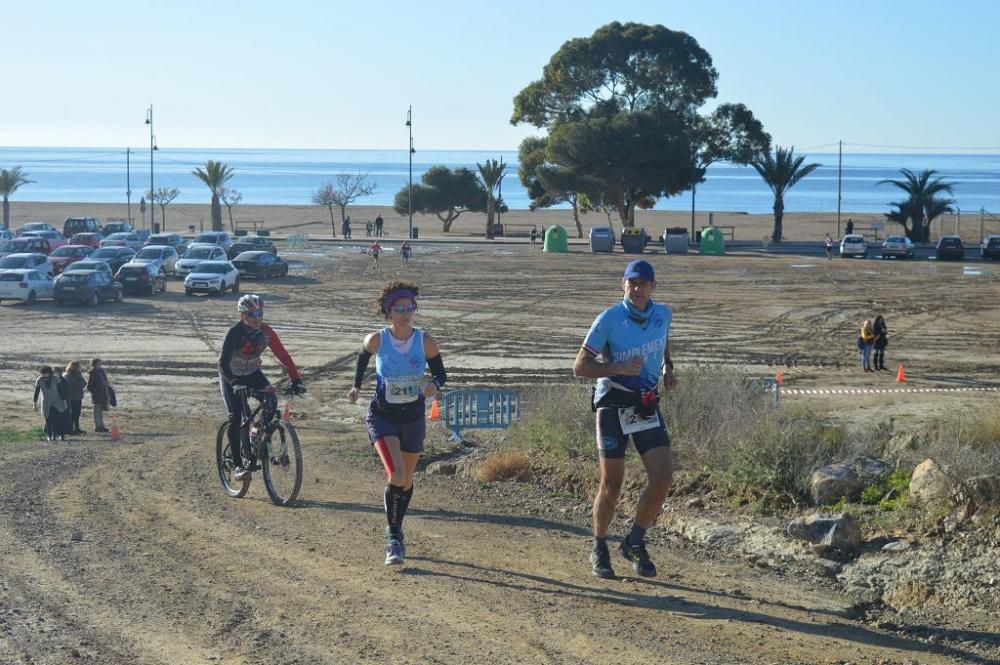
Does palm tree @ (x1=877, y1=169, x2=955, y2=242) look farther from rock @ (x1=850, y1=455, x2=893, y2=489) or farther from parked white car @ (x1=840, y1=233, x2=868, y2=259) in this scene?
rock @ (x1=850, y1=455, x2=893, y2=489)

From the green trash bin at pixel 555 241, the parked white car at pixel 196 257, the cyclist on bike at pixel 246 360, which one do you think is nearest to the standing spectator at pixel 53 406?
the cyclist on bike at pixel 246 360

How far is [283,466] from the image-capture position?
9859mm

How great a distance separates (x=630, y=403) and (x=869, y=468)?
7.35 ft

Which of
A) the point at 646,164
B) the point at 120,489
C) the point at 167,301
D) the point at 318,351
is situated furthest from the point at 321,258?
the point at 120,489

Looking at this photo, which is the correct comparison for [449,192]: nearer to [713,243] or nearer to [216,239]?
[713,243]

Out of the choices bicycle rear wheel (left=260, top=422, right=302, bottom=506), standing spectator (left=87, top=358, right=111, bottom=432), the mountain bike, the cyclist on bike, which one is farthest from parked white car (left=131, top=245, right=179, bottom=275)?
bicycle rear wheel (left=260, top=422, right=302, bottom=506)

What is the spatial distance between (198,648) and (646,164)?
228ft

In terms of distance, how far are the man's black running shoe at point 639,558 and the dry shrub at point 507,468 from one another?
3235 millimetres

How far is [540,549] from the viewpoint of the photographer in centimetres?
799

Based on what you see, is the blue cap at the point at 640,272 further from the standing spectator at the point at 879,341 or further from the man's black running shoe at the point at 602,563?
the standing spectator at the point at 879,341

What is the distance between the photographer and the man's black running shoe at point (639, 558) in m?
7.20

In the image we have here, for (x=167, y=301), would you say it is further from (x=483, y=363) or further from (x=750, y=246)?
(x=750, y=246)

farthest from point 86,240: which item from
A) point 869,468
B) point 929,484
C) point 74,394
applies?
point 929,484

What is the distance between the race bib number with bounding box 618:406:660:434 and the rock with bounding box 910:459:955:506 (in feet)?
5.89
